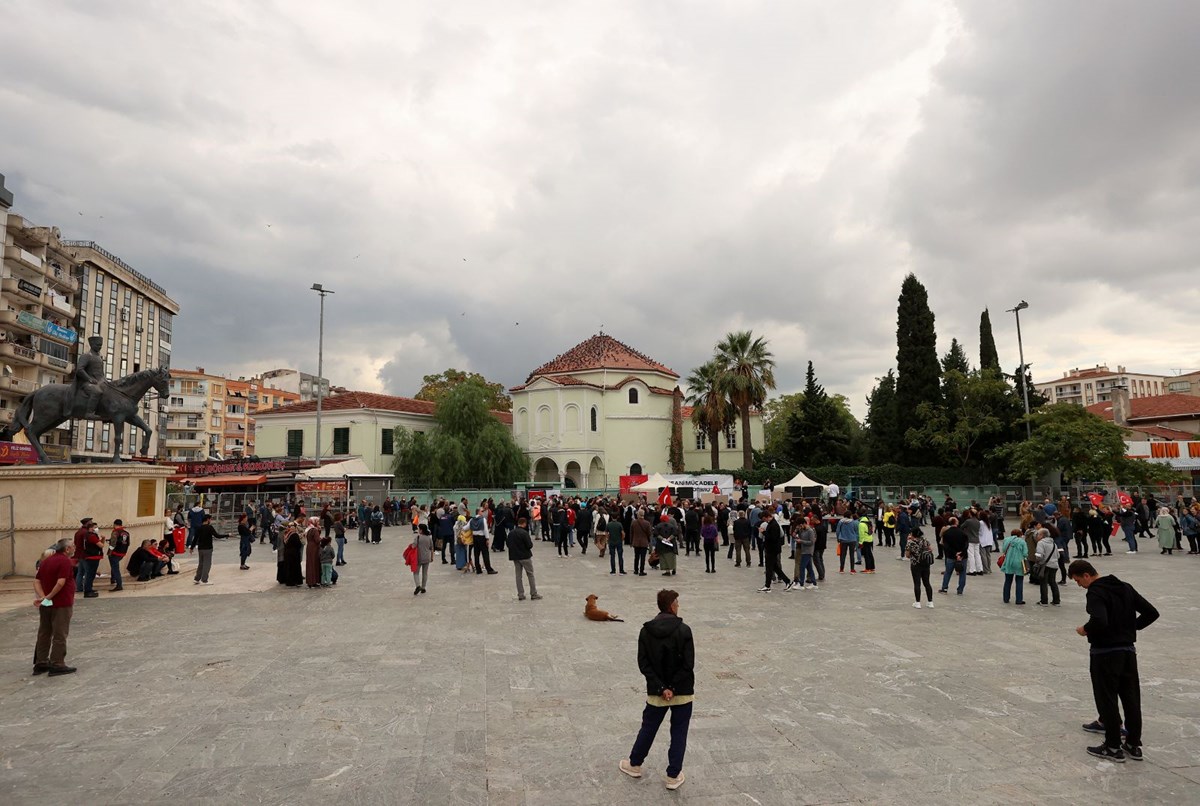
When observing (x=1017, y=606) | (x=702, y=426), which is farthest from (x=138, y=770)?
(x=702, y=426)

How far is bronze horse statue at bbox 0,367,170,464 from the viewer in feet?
48.8

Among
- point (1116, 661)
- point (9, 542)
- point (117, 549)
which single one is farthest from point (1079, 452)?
point (9, 542)

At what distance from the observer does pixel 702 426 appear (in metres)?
47.0

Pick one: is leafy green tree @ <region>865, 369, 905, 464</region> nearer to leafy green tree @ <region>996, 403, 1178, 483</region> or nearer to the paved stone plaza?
leafy green tree @ <region>996, 403, 1178, 483</region>

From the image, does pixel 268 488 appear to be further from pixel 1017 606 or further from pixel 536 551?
pixel 1017 606

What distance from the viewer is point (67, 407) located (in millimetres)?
15008

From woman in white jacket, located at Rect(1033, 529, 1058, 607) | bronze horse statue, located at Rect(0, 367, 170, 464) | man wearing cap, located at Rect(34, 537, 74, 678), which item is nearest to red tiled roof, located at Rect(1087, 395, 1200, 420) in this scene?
woman in white jacket, located at Rect(1033, 529, 1058, 607)

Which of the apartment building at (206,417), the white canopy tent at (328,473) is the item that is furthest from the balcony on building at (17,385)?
the apartment building at (206,417)

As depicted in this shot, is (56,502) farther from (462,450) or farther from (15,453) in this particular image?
(462,450)

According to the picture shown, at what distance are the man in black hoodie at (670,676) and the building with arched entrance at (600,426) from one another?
4324 centimetres

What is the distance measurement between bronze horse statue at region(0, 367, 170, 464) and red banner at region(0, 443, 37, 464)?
38.6 feet

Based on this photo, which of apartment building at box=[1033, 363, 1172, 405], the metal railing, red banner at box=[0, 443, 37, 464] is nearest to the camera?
the metal railing

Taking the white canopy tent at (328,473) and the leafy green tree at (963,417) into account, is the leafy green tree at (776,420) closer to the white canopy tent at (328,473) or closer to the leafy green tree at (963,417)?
the leafy green tree at (963,417)

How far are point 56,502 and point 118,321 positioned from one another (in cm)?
4974
